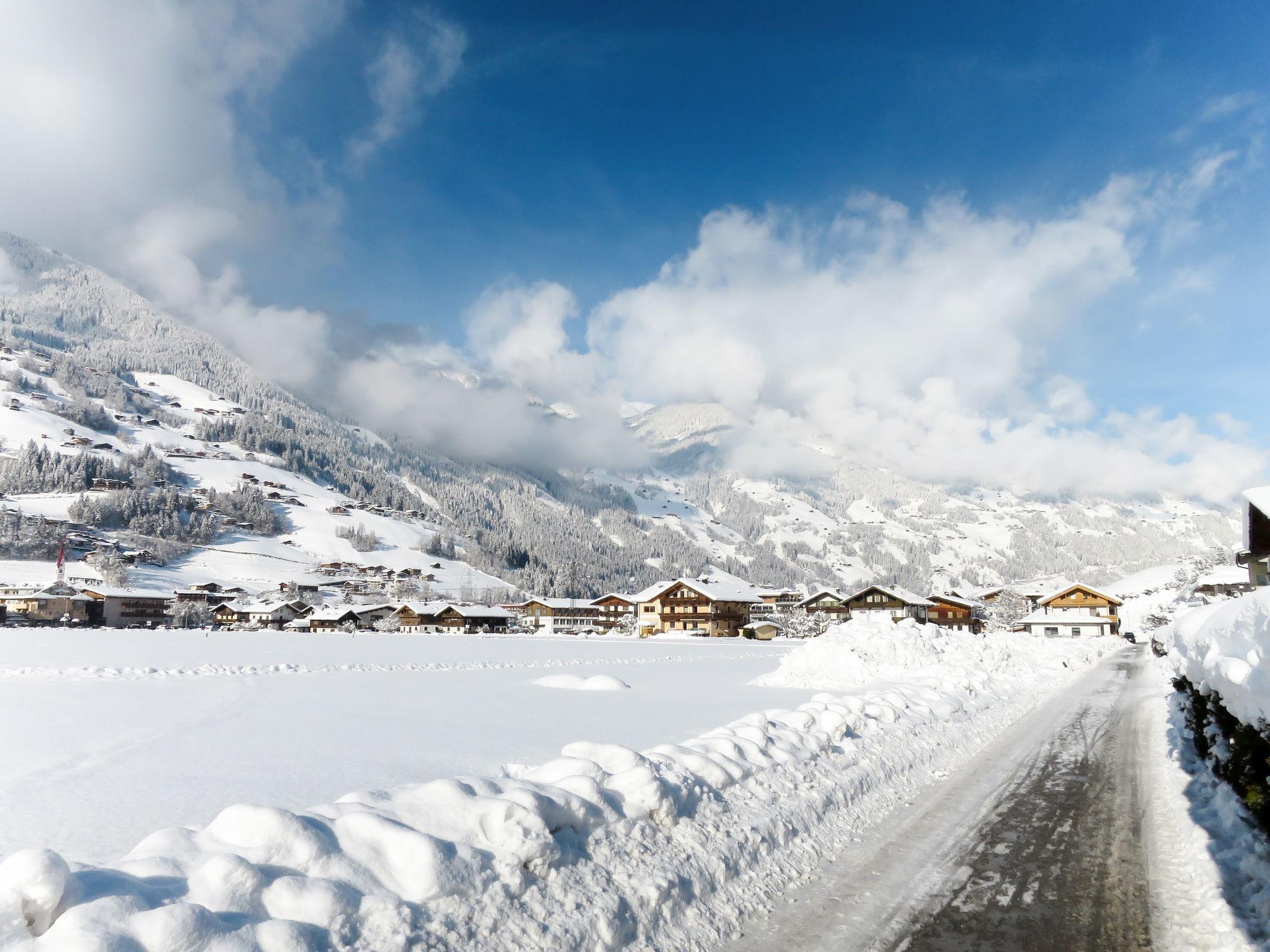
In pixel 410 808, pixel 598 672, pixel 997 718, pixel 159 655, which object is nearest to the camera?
pixel 410 808

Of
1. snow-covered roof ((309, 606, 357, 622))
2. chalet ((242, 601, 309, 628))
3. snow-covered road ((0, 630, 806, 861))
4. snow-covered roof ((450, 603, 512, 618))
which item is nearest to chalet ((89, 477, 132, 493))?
chalet ((242, 601, 309, 628))

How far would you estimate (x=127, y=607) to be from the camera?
120688mm

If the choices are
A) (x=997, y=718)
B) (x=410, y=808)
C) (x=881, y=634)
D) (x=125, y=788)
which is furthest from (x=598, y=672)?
(x=410, y=808)

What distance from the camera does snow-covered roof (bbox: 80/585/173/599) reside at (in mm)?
117375

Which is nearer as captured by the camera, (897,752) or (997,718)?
(897,752)

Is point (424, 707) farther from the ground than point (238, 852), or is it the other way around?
point (238, 852)

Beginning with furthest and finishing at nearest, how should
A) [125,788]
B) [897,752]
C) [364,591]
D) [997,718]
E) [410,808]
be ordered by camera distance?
[364,591]
[997,718]
[897,752]
[125,788]
[410,808]

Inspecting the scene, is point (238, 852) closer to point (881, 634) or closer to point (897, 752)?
point (897, 752)

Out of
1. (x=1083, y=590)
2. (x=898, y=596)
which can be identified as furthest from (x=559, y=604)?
(x=1083, y=590)

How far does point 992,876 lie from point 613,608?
14539cm

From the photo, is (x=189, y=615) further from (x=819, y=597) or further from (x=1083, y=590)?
(x=1083, y=590)

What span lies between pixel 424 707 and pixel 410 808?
14.9 m

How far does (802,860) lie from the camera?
8.21m

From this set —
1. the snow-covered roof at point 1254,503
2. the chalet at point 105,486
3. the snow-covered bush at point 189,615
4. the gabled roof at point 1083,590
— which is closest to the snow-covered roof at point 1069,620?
the gabled roof at point 1083,590
